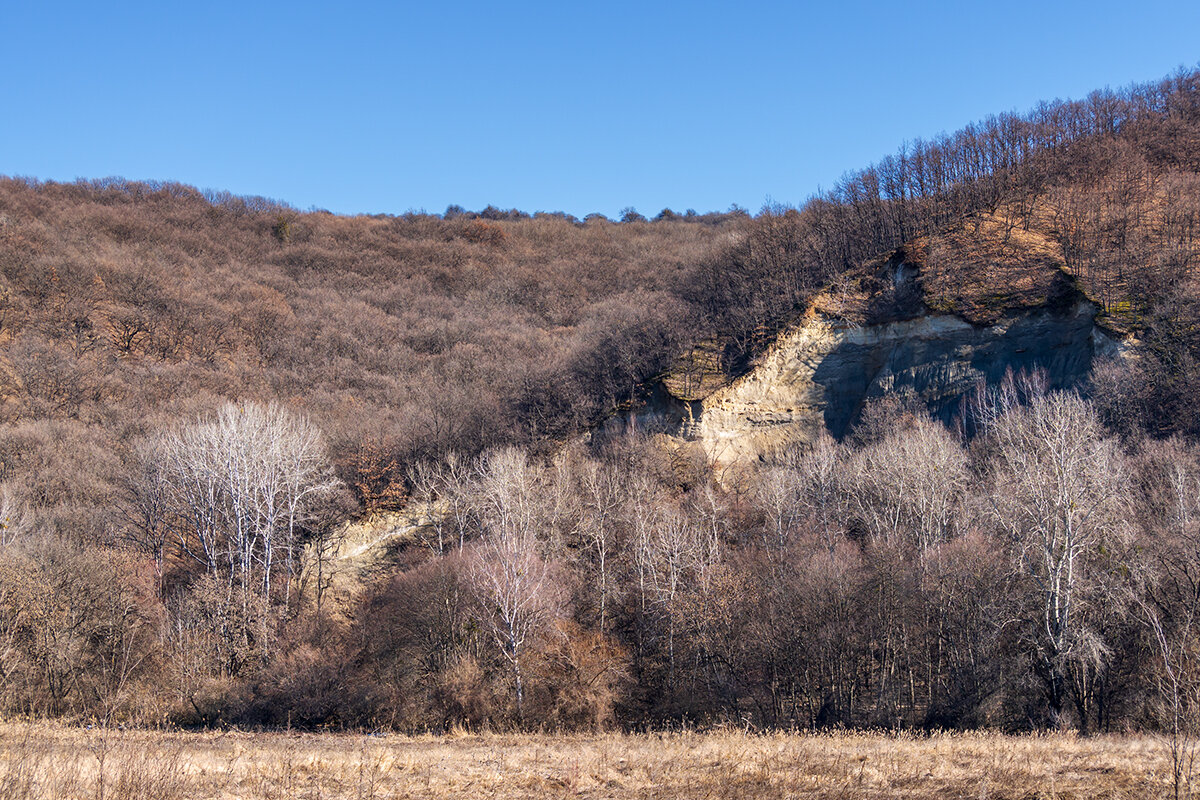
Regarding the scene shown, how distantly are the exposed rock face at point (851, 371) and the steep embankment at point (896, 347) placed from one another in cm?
6

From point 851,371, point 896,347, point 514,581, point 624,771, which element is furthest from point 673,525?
point 896,347

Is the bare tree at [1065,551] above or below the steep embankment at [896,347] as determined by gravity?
below

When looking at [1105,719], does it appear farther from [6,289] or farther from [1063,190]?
[6,289]

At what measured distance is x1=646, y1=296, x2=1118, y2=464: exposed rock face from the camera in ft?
130

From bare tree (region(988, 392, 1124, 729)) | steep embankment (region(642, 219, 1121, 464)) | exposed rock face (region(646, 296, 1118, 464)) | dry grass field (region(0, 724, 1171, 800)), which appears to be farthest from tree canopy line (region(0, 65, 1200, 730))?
dry grass field (region(0, 724, 1171, 800))

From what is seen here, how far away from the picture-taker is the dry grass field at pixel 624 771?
1021 centimetres

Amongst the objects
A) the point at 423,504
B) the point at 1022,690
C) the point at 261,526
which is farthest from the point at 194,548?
the point at 1022,690

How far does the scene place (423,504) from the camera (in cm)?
3991

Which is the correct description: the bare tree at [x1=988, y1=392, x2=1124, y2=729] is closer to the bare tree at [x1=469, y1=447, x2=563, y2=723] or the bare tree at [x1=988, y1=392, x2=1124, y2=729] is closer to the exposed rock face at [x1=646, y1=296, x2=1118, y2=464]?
the exposed rock face at [x1=646, y1=296, x2=1118, y2=464]

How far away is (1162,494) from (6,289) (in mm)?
84731

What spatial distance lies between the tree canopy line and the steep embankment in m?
1.35

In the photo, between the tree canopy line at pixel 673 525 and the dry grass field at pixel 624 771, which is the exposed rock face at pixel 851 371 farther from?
the dry grass field at pixel 624 771

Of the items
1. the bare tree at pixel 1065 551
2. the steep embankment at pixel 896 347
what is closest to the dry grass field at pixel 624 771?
the bare tree at pixel 1065 551

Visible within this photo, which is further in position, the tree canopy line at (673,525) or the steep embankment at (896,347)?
the steep embankment at (896,347)
